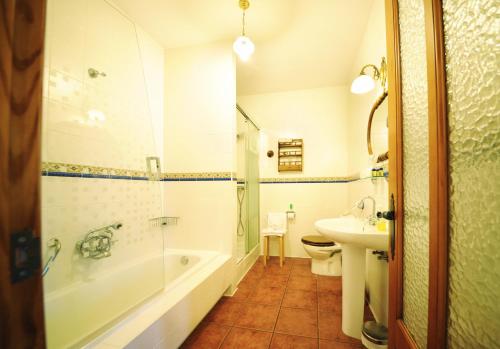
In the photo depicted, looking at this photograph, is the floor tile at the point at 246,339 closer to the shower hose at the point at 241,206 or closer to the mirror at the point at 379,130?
the shower hose at the point at 241,206

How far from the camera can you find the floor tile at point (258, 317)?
158cm

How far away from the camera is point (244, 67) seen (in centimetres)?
266

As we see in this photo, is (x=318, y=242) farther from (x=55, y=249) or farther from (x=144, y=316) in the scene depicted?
(x=55, y=249)

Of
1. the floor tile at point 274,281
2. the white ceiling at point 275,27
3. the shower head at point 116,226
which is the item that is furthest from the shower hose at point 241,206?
the white ceiling at point 275,27

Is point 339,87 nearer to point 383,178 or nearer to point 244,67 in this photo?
point 244,67

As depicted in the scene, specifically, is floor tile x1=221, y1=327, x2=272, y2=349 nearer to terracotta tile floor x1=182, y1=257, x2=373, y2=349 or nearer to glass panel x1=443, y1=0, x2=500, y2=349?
terracotta tile floor x1=182, y1=257, x2=373, y2=349

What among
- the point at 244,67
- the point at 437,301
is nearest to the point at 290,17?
the point at 244,67

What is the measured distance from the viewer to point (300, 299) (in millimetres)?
1951

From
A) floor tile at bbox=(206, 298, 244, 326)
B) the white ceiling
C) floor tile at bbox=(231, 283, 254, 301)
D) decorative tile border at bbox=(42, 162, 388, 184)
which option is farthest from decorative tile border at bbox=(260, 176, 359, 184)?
floor tile at bbox=(206, 298, 244, 326)

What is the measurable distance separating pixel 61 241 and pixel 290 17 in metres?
2.42

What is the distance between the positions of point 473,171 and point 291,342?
1.52 m

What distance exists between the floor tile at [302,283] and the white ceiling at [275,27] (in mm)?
2616

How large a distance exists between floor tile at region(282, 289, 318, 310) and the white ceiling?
8.48 ft

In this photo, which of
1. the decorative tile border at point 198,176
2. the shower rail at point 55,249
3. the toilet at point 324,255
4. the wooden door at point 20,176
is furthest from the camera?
the toilet at point 324,255
